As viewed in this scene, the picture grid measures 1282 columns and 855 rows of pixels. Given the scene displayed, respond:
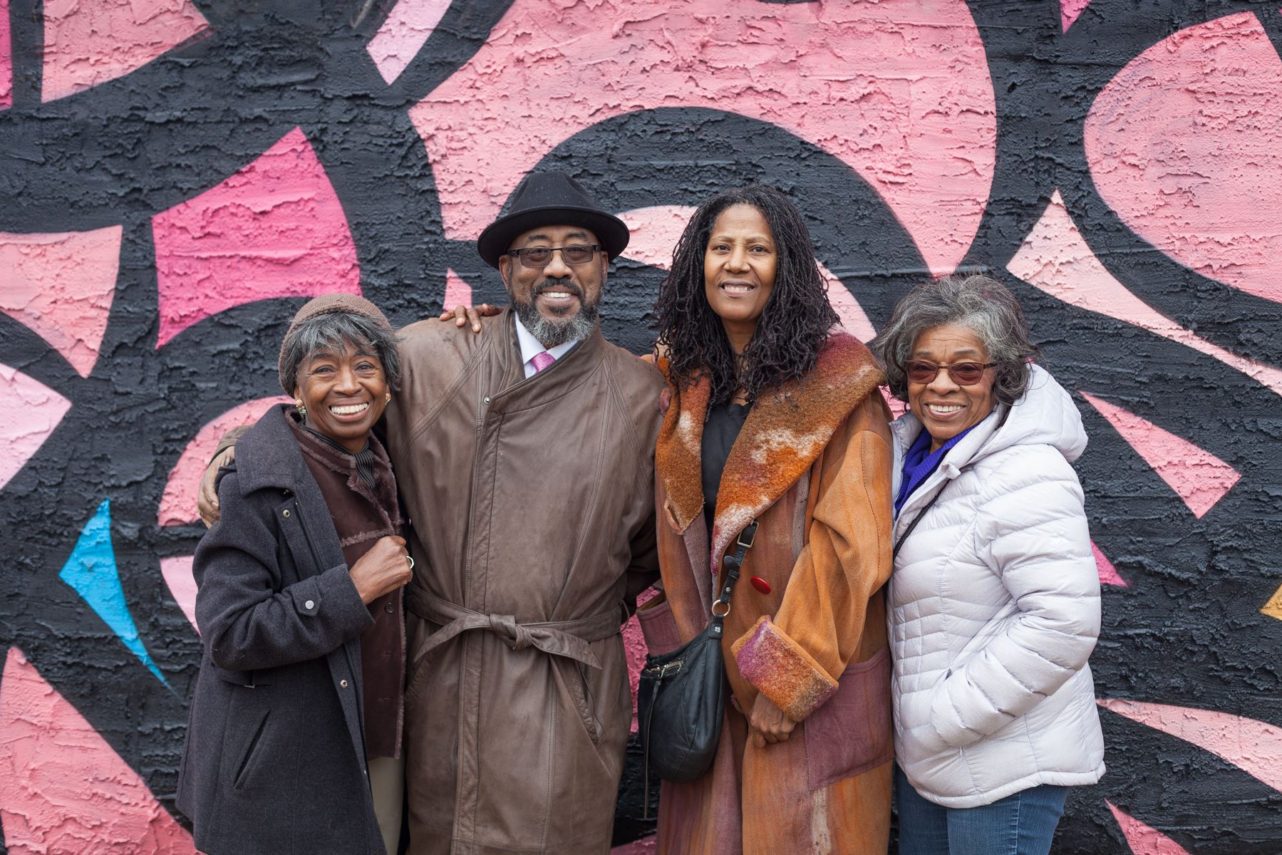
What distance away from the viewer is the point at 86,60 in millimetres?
3133

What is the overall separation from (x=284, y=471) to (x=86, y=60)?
1.76m

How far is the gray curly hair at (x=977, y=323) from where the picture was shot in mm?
2223

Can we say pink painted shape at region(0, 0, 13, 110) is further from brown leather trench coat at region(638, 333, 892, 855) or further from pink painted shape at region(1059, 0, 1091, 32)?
pink painted shape at region(1059, 0, 1091, 32)

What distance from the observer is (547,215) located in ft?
8.16

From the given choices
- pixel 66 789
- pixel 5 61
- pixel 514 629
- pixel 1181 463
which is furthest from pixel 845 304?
pixel 66 789

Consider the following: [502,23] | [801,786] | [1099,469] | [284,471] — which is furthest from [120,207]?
[1099,469]

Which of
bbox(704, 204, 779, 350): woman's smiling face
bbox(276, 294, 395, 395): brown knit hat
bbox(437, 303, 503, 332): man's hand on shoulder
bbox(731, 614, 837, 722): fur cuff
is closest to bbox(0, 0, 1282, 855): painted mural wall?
bbox(437, 303, 503, 332): man's hand on shoulder

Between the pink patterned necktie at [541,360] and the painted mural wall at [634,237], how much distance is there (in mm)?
657

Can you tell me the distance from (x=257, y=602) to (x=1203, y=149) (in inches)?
109

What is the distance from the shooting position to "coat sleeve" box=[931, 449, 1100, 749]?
2064mm

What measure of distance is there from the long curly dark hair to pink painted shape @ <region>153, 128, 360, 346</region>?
1.15 metres

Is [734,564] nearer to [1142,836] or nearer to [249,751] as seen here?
[249,751]

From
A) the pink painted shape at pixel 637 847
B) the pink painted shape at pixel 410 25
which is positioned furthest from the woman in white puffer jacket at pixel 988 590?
the pink painted shape at pixel 410 25

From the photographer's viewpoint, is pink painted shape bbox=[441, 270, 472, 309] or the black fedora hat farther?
pink painted shape bbox=[441, 270, 472, 309]
